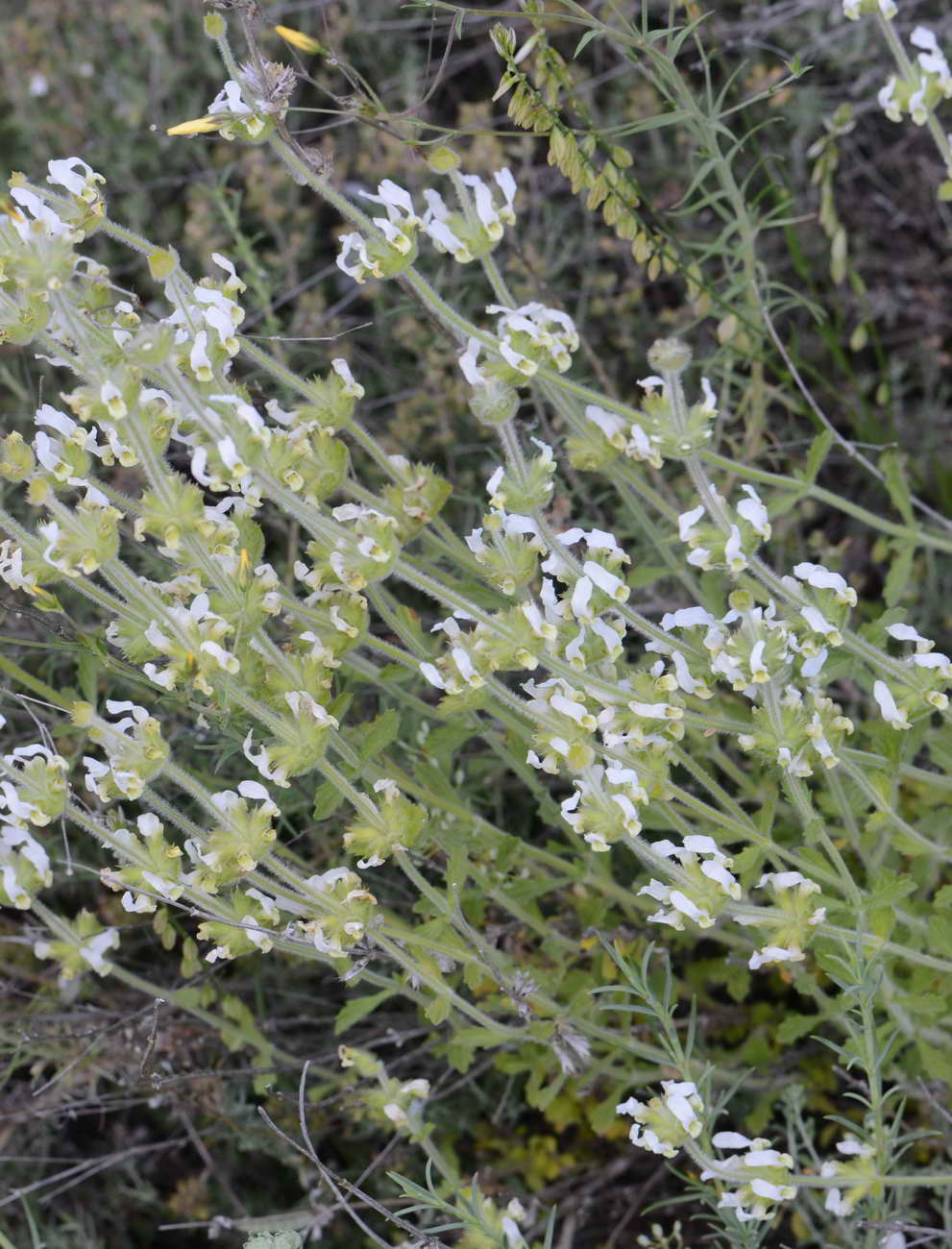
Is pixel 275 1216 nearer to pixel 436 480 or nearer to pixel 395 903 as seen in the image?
pixel 395 903

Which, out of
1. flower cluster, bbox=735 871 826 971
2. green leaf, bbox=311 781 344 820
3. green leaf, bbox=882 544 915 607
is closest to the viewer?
flower cluster, bbox=735 871 826 971

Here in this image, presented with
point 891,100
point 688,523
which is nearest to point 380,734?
point 688,523

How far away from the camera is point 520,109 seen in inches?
79.7

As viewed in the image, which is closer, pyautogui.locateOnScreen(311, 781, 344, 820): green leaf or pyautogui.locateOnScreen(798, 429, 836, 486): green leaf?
pyautogui.locateOnScreen(311, 781, 344, 820): green leaf

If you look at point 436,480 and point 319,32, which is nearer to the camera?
point 436,480

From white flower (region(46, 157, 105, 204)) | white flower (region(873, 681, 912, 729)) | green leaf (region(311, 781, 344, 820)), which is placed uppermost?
white flower (region(46, 157, 105, 204))

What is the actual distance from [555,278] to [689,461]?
1845 mm

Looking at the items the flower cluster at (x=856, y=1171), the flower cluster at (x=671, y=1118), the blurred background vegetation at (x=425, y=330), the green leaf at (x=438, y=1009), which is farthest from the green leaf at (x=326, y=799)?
the flower cluster at (x=856, y=1171)

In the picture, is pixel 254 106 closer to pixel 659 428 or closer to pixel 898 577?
→ pixel 659 428

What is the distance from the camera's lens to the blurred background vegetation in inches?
97.7

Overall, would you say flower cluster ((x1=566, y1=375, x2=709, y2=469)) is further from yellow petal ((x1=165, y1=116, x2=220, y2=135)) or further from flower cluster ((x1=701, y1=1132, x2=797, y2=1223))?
flower cluster ((x1=701, y1=1132, x2=797, y2=1223))

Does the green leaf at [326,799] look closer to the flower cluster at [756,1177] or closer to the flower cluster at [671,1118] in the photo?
the flower cluster at [671,1118]

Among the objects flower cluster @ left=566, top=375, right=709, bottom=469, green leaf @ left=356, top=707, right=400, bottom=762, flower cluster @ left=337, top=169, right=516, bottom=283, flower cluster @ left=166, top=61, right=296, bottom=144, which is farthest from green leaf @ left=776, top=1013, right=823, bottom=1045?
flower cluster @ left=166, top=61, right=296, bottom=144

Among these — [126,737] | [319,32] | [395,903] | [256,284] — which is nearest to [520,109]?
[256,284]
